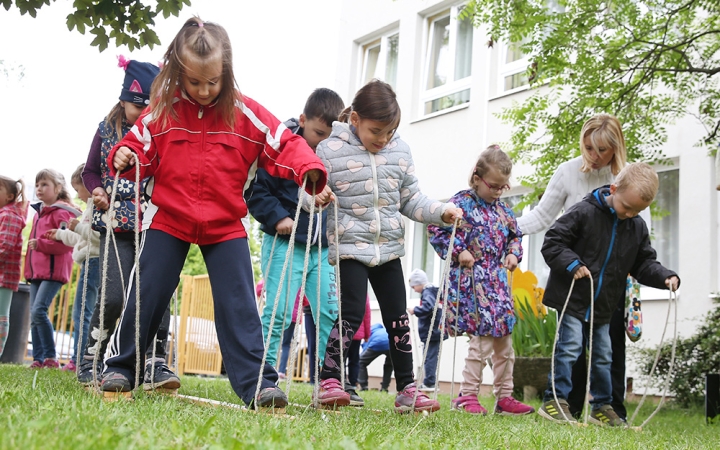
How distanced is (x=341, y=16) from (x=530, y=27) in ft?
30.1

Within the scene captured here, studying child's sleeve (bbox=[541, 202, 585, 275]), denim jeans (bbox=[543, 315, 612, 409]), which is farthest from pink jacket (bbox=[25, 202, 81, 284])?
denim jeans (bbox=[543, 315, 612, 409])

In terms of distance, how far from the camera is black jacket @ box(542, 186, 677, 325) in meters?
4.71

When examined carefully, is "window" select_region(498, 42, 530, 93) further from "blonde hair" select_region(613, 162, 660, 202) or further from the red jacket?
the red jacket

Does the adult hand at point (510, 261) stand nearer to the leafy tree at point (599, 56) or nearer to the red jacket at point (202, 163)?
the red jacket at point (202, 163)

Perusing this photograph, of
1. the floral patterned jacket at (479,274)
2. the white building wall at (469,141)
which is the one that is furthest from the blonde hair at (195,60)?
the white building wall at (469,141)

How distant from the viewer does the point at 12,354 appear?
8906mm

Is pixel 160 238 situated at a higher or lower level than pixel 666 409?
higher

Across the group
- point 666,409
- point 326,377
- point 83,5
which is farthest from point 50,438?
point 666,409

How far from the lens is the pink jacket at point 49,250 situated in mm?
7363

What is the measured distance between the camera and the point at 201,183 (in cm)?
353

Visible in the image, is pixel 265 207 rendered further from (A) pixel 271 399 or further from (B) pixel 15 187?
(B) pixel 15 187

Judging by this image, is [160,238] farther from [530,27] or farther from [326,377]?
[530,27]

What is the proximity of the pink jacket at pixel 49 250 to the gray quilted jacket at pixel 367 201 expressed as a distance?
4.05 m

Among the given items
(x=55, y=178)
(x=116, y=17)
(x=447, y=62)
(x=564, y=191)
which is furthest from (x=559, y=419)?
(x=447, y=62)
